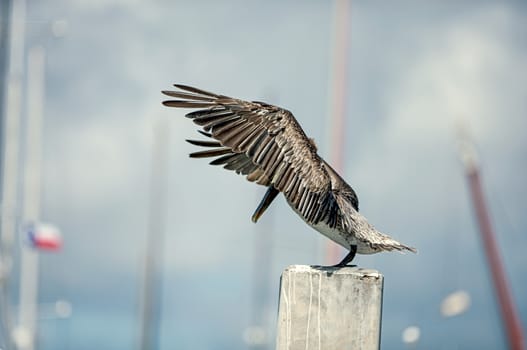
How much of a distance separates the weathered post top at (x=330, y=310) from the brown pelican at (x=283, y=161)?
1.00m

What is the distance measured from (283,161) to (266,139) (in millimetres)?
224

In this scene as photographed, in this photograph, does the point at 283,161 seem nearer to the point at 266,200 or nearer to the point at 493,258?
the point at 266,200

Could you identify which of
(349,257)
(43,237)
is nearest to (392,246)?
(349,257)

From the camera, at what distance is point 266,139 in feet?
25.9

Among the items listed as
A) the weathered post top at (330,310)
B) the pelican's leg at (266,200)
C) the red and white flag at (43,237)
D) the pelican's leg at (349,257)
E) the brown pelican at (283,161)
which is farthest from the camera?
the red and white flag at (43,237)

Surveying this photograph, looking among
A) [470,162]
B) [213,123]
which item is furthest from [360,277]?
[470,162]

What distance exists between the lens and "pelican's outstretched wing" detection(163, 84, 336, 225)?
7.71m

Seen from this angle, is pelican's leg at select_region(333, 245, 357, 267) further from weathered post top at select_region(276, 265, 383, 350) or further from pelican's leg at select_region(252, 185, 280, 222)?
pelican's leg at select_region(252, 185, 280, 222)

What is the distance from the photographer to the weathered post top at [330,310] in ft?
21.0

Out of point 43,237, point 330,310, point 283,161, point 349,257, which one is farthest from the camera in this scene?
point 43,237

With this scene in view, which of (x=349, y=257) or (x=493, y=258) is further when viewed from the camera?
(x=493, y=258)

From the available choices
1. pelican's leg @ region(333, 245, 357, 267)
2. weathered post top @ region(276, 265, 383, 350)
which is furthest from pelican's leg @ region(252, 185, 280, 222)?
Answer: weathered post top @ region(276, 265, 383, 350)

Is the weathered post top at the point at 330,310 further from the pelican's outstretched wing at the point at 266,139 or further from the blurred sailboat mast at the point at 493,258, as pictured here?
the blurred sailboat mast at the point at 493,258

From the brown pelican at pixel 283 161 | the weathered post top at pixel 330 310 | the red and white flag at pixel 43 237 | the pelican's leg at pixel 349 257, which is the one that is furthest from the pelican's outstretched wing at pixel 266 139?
the red and white flag at pixel 43 237
